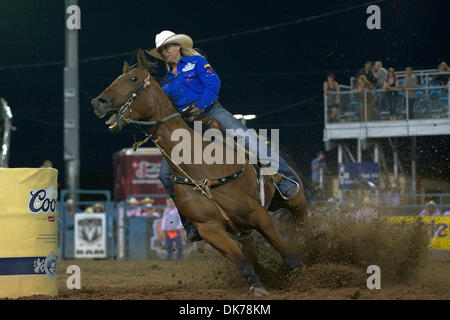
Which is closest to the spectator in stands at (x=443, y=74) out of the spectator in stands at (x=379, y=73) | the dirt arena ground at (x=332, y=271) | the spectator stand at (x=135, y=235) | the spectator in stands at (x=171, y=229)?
the spectator in stands at (x=379, y=73)

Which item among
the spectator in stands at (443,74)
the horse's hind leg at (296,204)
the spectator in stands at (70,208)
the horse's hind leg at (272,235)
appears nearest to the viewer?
the horse's hind leg at (272,235)

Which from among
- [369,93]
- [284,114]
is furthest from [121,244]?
[284,114]

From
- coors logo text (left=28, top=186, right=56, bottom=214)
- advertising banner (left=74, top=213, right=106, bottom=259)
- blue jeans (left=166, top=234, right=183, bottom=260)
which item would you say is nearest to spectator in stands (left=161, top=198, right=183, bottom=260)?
blue jeans (left=166, top=234, right=183, bottom=260)

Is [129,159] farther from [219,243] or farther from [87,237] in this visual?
[219,243]

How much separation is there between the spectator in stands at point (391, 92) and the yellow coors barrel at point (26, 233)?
10.1 m

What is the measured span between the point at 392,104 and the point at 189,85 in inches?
394

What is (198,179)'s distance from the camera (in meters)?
5.57

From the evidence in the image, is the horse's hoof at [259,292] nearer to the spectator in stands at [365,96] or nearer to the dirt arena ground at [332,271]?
the dirt arena ground at [332,271]

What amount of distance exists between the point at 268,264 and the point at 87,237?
927 centimetres

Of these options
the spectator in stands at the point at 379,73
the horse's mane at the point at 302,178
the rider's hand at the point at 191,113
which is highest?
the spectator in stands at the point at 379,73

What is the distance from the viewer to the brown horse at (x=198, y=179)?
17.8 feet

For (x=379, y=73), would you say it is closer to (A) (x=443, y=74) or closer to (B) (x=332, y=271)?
(A) (x=443, y=74)

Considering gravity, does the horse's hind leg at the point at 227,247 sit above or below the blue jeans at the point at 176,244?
above

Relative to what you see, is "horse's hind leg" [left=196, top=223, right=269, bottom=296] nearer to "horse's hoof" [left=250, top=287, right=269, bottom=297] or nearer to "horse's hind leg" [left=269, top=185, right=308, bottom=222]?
"horse's hoof" [left=250, top=287, right=269, bottom=297]
